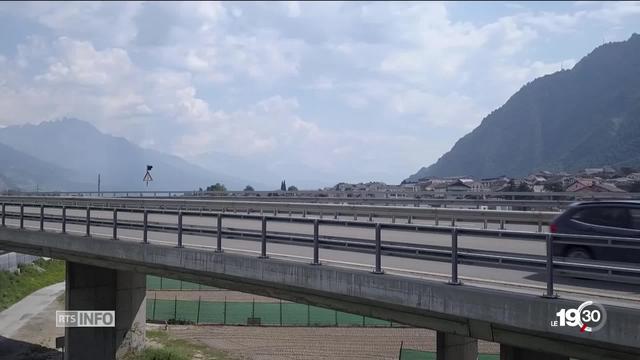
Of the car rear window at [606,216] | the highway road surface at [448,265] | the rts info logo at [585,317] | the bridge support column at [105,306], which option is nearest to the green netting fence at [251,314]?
the bridge support column at [105,306]

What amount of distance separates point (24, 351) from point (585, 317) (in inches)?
958

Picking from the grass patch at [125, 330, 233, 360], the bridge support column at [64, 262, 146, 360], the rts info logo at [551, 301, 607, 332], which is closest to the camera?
the rts info logo at [551, 301, 607, 332]

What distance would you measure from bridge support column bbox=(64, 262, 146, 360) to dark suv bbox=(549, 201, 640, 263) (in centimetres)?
1587

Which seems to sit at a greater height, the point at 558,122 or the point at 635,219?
the point at 558,122

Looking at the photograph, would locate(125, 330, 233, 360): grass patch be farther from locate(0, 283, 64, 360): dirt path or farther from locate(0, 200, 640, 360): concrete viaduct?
locate(0, 283, 64, 360): dirt path

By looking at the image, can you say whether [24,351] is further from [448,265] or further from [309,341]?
[448,265]

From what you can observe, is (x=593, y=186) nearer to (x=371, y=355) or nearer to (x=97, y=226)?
(x=371, y=355)

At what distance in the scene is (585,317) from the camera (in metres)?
8.80

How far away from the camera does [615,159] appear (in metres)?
83.9

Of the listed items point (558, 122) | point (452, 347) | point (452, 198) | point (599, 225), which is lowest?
point (452, 347)

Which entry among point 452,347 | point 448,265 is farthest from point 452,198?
point 448,265

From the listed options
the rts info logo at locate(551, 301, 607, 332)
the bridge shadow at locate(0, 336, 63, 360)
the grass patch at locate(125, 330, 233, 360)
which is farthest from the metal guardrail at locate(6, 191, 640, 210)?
the rts info logo at locate(551, 301, 607, 332)

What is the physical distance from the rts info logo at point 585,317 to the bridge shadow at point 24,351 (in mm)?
21623

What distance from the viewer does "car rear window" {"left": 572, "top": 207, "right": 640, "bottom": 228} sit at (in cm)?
1183
